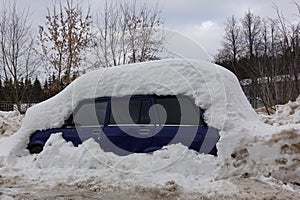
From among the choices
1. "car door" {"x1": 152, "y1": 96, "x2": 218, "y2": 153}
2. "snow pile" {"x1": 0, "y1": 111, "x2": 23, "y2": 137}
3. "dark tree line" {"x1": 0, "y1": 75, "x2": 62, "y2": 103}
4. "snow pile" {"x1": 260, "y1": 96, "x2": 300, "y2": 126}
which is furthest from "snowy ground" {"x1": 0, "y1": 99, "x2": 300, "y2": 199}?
"dark tree line" {"x1": 0, "y1": 75, "x2": 62, "y2": 103}

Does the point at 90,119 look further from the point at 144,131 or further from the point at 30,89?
the point at 30,89

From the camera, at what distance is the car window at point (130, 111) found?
5285 millimetres

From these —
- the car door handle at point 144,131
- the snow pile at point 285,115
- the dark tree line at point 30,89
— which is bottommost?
the car door handle at point 144,131

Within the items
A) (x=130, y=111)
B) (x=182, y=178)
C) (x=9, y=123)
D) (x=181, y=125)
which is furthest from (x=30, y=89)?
(x=182, y=178)

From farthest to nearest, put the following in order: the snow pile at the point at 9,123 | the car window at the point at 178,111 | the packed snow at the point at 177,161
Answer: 1. the snow pile at the point at 9,123
2. the car window at the point at 178,111
3. the packed snow at the point at 177,161

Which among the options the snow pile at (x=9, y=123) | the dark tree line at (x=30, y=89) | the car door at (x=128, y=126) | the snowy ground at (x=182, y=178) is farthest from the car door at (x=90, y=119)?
the dark tree line at (x=30, y=89)

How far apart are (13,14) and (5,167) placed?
14.4m

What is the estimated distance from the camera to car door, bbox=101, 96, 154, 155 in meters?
5.20

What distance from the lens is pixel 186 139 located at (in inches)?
193

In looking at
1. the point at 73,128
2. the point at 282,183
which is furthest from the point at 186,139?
the point at 73,128

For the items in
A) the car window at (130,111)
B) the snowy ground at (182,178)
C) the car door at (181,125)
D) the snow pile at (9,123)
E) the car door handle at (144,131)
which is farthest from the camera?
the snow pile at (9,123)

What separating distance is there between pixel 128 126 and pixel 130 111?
0.91 feet

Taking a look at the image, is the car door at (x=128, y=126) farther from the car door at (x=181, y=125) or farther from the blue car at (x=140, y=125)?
the car door at (x=181, y=125)

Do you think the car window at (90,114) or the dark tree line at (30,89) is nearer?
the car window at (90,114)
